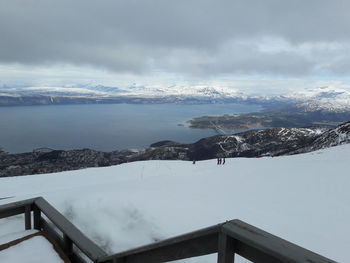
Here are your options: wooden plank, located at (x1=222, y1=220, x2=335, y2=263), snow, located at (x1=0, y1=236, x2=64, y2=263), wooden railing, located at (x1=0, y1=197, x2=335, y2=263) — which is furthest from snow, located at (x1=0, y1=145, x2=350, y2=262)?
wooden plank, located at (x1=222, y1=220, x2=335, y2=263)

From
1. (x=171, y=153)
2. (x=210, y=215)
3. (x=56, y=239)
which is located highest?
(x=56, y=239)

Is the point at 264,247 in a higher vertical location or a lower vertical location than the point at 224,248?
higher

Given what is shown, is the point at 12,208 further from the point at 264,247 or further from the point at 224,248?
the point at 264,247

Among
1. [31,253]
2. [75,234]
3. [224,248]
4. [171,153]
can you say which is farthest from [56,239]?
[171,153]

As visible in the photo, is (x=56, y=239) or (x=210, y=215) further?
(x=210, y=215)

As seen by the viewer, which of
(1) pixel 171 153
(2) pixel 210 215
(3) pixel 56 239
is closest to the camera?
(3) pixel 56 239

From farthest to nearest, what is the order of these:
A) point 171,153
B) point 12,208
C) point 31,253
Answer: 1. point 171,153
2. point 12,208
3. point 31,253

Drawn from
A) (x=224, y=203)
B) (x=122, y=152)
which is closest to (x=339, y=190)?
(x=224, y=203)
